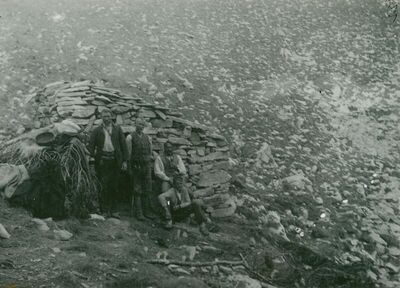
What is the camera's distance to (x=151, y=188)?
759cm

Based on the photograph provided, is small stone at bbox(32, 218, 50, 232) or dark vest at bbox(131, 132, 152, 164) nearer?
small stone at bbox(32, 218, 50, 232)

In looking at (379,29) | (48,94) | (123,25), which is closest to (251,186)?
(48,94)

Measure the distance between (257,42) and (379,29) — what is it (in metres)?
5.14

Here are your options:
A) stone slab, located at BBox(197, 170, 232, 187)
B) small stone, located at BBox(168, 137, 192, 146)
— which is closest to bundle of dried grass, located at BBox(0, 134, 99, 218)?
small stone, located at BBox(168, 137, 192, 146)

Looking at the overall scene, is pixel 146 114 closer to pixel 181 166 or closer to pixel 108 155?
pixel 181 166

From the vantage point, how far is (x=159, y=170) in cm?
766

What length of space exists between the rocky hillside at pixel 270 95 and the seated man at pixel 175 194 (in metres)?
0.58

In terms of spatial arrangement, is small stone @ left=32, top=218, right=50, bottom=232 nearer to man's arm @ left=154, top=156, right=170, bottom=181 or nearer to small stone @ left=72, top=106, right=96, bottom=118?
man's arm @ left=154, top=156, right=170, bottom=181

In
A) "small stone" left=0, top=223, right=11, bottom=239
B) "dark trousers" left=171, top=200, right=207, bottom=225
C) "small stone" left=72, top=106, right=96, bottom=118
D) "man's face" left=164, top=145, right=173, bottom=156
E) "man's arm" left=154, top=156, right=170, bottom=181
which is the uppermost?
"small stone" left=72, top=106, right=96, bottom=118

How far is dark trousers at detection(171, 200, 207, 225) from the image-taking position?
24.9ft

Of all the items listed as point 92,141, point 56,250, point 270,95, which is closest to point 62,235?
point 56,250

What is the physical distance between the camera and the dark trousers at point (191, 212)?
7598mm

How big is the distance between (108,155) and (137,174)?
2.08ft

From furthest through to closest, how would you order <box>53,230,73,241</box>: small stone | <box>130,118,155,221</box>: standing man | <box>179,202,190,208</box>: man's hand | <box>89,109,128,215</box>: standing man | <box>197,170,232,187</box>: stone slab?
<box>197,170,232,187</box>: stone slab, <box>179,202,190,208</box>: man's hand, <box>130,118,155,221</box>: standing man, <box>89,109,128,215</box>: standing man, <box>53,230,73,241</box>: small stone
